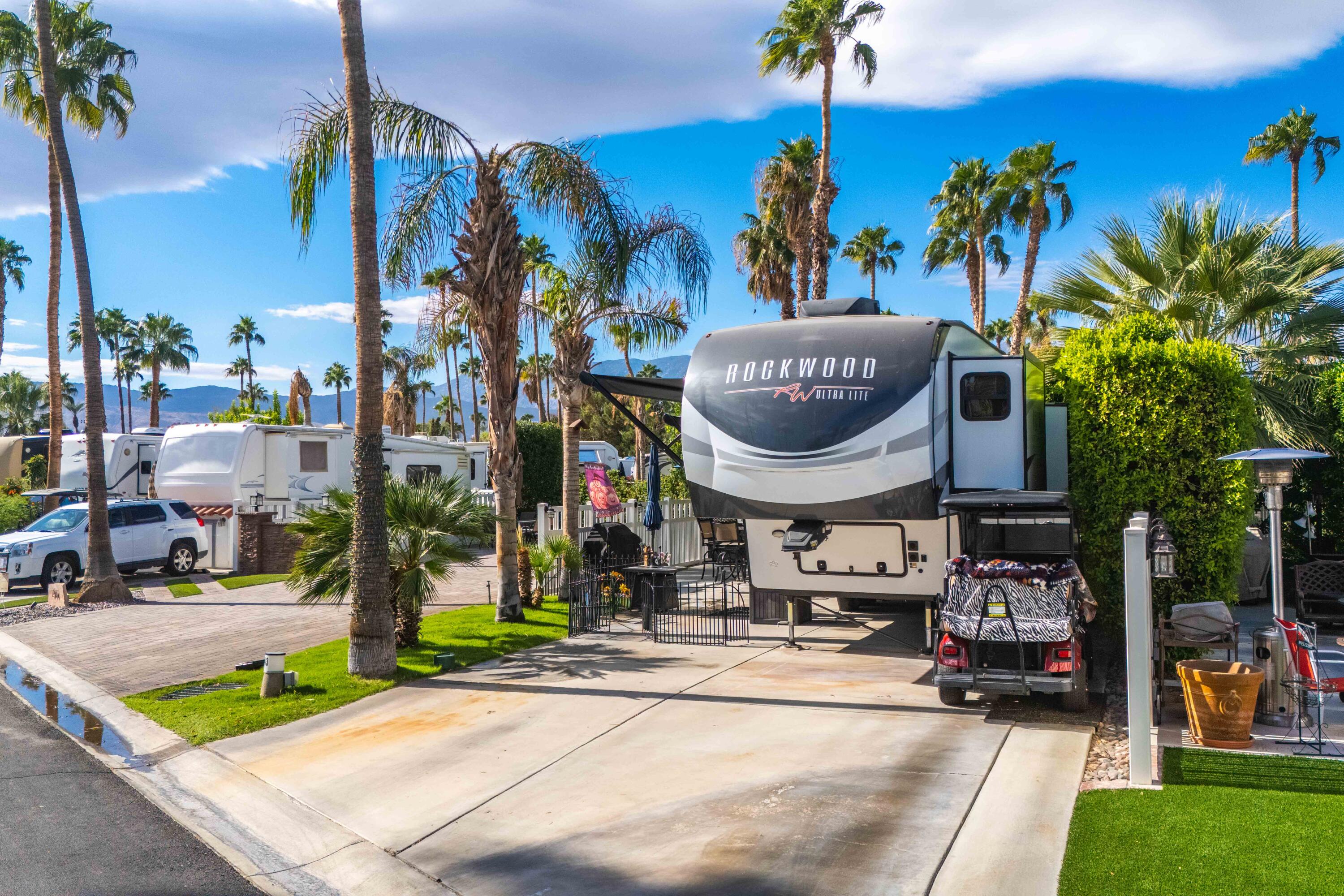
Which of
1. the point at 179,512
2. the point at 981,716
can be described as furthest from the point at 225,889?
the point at 179,512

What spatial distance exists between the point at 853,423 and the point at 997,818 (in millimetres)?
4158

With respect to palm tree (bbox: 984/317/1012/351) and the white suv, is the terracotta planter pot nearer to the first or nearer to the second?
the white suv

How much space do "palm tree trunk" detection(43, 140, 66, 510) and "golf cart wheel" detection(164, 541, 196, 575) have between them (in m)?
6.21

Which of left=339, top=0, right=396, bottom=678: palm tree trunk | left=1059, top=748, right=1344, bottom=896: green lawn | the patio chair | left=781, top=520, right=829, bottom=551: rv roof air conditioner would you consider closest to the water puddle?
left=339, top=0, right=396, bottom=678: palm tree trunk

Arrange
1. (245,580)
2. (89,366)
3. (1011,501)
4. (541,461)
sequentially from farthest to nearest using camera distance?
(541,461) < (245,580) < (89,366) < (1011,501)

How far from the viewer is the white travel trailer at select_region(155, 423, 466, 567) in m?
21.4

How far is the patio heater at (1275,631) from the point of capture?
24.4 ft

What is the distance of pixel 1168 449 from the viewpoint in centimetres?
873

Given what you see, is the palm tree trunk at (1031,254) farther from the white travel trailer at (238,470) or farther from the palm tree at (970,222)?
the white travel trailer at (238,470)

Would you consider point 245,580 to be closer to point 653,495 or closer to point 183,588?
point 183,588

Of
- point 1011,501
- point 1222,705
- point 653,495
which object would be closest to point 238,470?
point 653,495

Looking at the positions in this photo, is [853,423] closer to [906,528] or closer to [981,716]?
[906,528]

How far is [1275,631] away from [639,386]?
7612mm

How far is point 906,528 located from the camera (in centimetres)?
986
